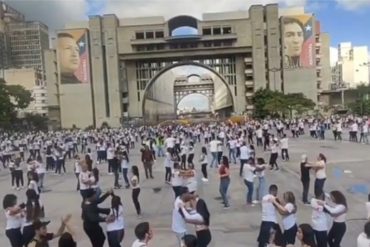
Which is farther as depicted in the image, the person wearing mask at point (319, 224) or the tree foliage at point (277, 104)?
the tree foliage at point (277, 104)

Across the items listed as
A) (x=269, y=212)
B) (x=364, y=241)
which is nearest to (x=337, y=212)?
(x=269, y=212)

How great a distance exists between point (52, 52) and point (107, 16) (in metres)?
15.7

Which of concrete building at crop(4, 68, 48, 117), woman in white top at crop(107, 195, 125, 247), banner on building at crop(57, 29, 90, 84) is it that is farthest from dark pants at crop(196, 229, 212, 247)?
concrete building at crop(4, 68, 48, 117)

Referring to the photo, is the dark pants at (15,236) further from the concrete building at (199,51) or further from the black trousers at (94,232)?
the concrete building at (199,51)

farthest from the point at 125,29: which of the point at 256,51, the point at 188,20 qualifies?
the point at 256,51

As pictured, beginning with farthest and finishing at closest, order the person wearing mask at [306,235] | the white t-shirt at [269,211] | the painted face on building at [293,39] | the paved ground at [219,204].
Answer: the painted face on building at [293,39], the paved ground at [219,204], the white t-shirt at [269,211], the person wearing mask at [306,235]

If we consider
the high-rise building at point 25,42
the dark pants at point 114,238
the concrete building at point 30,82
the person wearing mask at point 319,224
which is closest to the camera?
the person wearing mask at point 319,224

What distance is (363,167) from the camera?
1953 cm

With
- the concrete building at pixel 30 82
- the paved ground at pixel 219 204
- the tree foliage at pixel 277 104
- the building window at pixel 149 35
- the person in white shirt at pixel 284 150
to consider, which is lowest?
the paved ground at pixel 219 204

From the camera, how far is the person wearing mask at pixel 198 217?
744 centimetres

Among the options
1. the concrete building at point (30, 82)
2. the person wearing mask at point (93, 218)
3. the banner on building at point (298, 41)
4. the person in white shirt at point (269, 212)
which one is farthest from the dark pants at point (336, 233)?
the concrete building at point (30, 82)

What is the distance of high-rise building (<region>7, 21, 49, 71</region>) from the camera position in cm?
17150

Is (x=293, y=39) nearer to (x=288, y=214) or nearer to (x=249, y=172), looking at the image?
(x=249, y=172)

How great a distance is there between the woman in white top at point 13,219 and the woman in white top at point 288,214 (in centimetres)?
432
